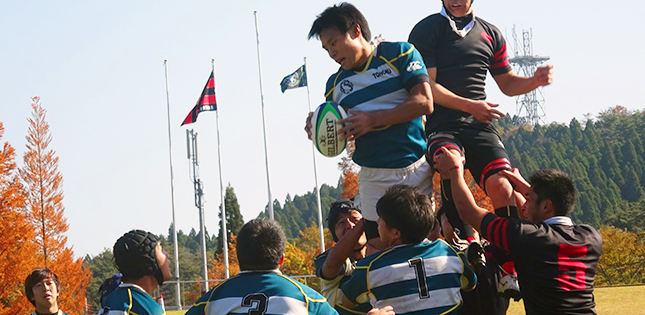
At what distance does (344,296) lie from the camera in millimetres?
4367

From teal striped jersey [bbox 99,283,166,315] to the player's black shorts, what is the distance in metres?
2.32

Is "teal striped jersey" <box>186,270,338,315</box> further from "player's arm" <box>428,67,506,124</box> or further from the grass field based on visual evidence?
the grass field

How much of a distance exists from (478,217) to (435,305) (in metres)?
0.75

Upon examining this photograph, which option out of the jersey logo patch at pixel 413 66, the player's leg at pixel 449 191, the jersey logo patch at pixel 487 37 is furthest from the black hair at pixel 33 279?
the jersey logo patch at pixel 487 37

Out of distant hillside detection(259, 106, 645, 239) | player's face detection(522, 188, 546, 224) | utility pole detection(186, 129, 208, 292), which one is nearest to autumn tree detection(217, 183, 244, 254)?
distant hillside detection(259, 106, 645, 239)

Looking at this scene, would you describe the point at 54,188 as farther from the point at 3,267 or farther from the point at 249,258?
the point at 249,258

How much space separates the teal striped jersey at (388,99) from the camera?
5.08 metres

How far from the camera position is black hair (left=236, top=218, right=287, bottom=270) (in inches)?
157

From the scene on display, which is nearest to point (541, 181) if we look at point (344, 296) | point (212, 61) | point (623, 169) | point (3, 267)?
point (344, 296)

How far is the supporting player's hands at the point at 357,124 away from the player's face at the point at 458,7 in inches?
53.0

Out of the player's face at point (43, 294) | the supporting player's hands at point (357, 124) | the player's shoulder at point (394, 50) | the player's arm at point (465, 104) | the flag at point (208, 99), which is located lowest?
the player's face at point (43, 294)

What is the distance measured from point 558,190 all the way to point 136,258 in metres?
2.79

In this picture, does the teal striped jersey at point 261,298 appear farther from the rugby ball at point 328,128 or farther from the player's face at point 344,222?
the player's face at point 344,222

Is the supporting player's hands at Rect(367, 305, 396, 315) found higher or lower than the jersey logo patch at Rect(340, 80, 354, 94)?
lower
